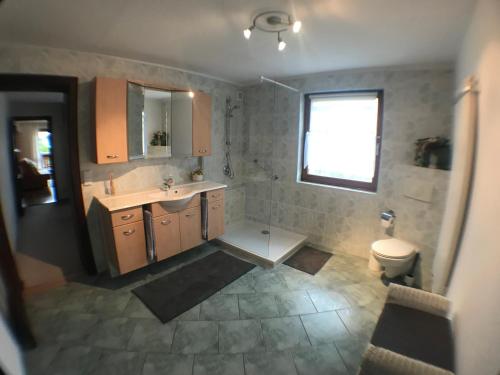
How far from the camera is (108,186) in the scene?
245 centimetres

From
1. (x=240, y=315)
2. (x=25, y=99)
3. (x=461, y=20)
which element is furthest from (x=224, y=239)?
(x=461, y=20)

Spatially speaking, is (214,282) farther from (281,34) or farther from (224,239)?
(281,34)

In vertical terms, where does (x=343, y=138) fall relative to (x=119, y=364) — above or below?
above

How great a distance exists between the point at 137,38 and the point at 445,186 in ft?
9.99

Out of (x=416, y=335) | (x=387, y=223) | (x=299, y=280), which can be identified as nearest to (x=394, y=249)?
(x=387, y=223)

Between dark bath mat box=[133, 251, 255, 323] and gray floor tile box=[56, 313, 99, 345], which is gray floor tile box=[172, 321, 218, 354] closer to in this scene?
dark bath mat box=[133, 251, 255, 323]

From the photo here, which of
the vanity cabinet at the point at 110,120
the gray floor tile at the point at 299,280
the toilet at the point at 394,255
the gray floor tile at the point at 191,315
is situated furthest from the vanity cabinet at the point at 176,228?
the toilet at the point at 394,255

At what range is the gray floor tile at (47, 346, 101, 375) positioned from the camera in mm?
1296

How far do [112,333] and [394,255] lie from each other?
2573mm

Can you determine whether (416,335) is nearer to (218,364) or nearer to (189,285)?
(218,364)

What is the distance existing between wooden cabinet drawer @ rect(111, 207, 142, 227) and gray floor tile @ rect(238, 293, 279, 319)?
128 centimetres

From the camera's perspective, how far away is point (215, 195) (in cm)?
300

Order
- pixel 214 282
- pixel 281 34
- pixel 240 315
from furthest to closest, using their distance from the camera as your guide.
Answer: pixel 214 282 → pixel 240 315 → pixel 281 34

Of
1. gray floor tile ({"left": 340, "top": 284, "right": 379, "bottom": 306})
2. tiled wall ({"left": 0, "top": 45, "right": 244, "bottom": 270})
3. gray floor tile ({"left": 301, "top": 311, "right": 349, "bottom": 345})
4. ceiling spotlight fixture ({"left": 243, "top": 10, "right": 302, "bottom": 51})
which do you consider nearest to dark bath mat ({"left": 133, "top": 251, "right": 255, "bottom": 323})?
tiled wall ({"left": 0, "top": 45, "right": 244, "bottom": 270})
